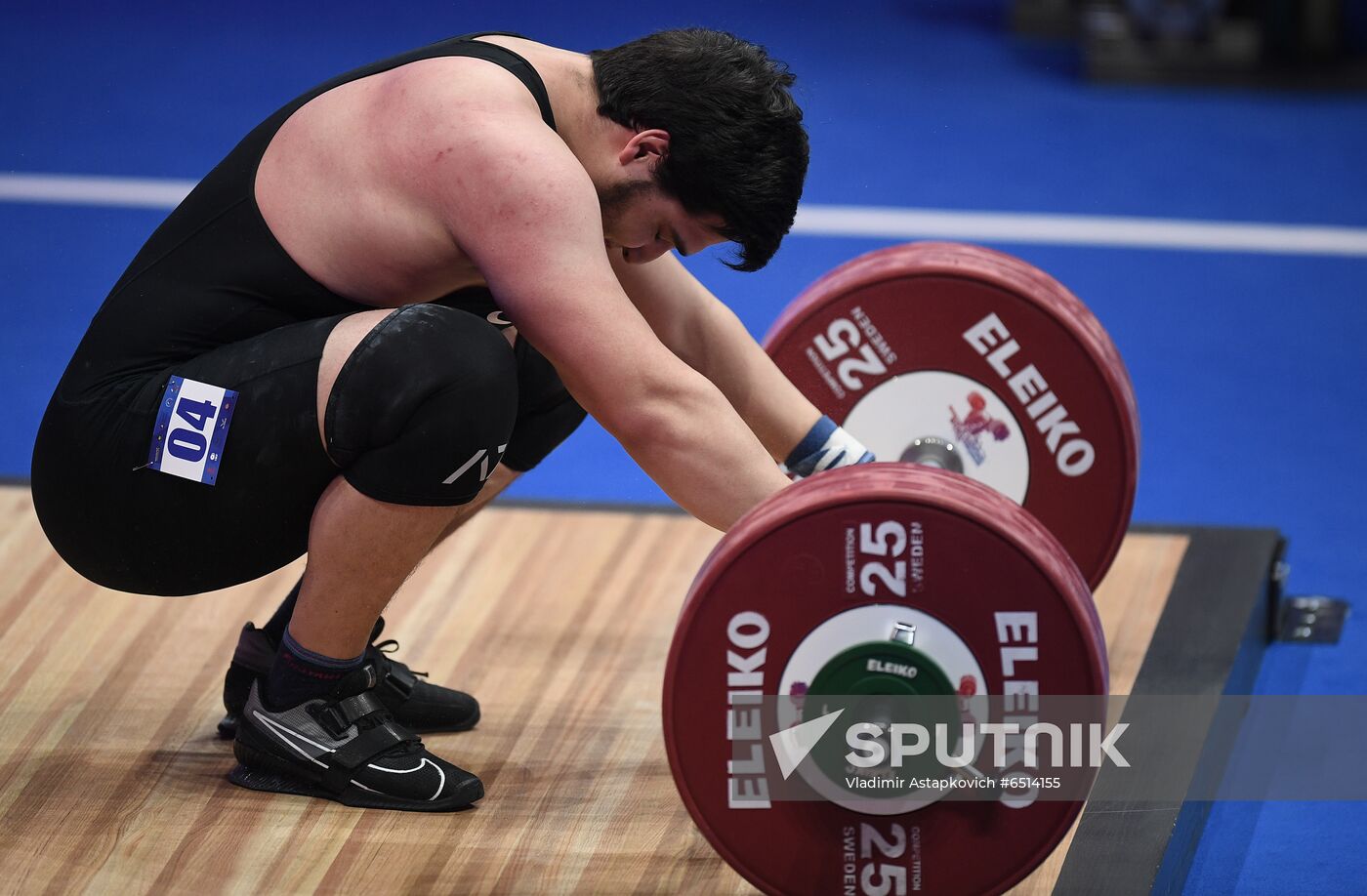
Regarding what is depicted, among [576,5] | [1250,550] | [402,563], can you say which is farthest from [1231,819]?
[576,5]

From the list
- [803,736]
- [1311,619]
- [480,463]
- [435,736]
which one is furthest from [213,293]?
[1311,619]

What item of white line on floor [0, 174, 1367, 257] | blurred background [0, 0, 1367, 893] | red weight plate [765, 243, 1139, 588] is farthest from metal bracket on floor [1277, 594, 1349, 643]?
white line on floor [0, 174, 1367, 257]

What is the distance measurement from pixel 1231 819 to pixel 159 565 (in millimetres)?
1311

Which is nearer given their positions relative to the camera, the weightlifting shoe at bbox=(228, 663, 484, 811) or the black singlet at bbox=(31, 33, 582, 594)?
the black singlet at bbox=(31, 33, 582, 594)

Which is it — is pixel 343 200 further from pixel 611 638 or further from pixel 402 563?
pixel 611 638

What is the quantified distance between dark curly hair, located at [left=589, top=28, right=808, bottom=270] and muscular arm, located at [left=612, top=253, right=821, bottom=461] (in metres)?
0.31

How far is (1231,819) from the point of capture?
2133mm

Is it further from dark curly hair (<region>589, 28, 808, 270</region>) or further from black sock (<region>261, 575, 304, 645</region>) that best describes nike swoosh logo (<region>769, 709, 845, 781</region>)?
black sock (<region>261, 575, 304, 645</region>)

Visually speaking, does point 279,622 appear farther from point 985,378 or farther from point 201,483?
point 985,378

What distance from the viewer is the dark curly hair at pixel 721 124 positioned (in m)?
1.71

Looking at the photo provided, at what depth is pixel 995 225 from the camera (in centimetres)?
404

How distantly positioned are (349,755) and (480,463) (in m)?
0.38

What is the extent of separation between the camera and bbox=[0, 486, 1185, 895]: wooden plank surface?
1780 mm

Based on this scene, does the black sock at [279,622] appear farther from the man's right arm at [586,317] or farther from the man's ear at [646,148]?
the man's ear at [646,148]
